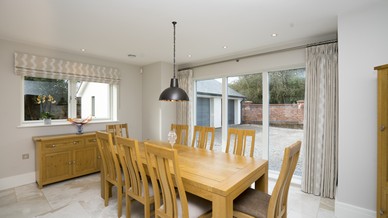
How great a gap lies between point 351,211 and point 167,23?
333 cm

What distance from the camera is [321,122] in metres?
2.97

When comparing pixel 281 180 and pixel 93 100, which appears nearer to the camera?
pixel 281 180

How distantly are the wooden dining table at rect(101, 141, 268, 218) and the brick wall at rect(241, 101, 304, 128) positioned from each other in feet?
5.62

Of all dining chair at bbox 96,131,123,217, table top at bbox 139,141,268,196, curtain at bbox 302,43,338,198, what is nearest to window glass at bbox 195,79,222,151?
curtain at bbox 302,43,338,198

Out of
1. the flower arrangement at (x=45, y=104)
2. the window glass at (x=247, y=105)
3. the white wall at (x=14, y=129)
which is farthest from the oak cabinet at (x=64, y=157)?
the window glass at (x=247, y=105)

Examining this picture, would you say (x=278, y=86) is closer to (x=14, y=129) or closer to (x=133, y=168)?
(x=133, y=168)

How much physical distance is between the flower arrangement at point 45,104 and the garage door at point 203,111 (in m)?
3.17

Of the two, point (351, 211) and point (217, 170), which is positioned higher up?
point (217, 170)

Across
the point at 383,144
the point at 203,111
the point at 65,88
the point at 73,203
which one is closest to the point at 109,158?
the point at 73,203

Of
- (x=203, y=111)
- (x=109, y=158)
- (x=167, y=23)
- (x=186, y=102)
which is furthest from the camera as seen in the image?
(x=203, y=111)

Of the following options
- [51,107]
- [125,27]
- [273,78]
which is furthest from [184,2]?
[51,107]

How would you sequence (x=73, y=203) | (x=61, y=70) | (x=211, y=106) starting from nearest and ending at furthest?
(x=73, y=203) < (x=61, y=70) < (x=211, y=106)

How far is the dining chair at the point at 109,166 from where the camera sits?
2.33 metres

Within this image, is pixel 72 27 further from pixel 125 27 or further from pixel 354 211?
pixel 354 211
